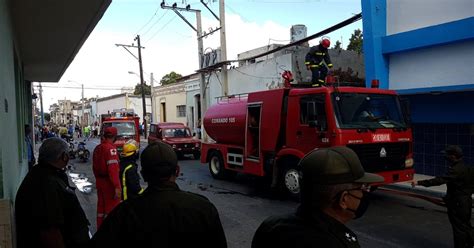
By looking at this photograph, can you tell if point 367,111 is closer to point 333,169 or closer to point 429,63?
point 429,63

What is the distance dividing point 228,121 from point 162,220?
33.4ft

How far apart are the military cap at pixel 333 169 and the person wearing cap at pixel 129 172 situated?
157 inches

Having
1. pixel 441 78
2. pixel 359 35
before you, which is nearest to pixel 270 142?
pixel 441 78

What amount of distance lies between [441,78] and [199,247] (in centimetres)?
1061

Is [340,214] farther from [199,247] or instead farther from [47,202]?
[47,202]

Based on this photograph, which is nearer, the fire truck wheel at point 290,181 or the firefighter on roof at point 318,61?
the fire truck wheel at point 290,181

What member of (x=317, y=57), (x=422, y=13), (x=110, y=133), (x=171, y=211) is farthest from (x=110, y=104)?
(x=171, y=211)

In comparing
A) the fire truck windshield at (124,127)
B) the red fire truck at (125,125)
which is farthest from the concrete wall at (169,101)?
the fire truck windshield at (124,127)

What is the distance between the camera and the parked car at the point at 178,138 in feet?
64.8

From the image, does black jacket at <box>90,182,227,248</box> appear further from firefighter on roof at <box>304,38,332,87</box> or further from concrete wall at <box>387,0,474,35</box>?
concrete wall at <box>387,0,474,35</box>

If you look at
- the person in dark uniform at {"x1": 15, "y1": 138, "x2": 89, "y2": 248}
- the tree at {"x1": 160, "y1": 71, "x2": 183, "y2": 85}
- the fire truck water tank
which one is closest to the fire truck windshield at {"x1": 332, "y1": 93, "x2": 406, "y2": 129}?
the fire truck water tank

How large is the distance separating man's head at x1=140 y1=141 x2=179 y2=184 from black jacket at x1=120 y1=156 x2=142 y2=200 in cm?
312

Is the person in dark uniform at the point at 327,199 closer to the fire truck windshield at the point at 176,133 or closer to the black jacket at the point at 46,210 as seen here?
the black jacket at the point at 46,210

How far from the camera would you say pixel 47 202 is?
9.72 ft
